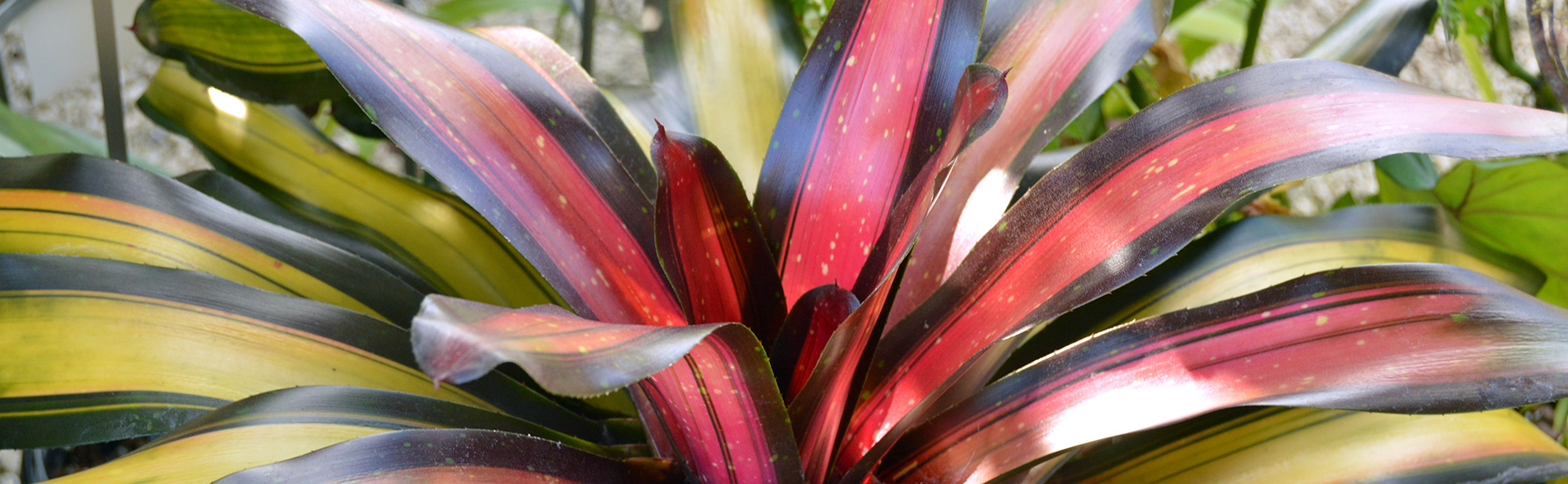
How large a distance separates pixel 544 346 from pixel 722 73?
41cm

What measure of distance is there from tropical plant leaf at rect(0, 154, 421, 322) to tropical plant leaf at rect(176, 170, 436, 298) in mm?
46

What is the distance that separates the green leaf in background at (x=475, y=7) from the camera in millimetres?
991

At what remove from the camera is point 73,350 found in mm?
440

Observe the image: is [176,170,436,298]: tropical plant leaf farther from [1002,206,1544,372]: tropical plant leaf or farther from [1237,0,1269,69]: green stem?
[1237,0,1269,69]: green stem

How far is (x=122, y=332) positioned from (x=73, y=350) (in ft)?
0.07

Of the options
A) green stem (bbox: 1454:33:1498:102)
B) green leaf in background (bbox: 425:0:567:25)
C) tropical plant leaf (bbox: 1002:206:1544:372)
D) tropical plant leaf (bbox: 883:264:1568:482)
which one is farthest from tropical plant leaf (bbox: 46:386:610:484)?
green stem (bbox: 1454:33:1498:102)

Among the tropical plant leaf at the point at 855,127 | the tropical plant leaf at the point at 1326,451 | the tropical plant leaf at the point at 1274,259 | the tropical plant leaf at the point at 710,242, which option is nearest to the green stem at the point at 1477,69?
the tropical plant leaf at the point at 1274,259

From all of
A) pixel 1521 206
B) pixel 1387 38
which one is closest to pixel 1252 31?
pixel 1387 38

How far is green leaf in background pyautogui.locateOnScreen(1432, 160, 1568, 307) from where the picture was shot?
2.06 ft

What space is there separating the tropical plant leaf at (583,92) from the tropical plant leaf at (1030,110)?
0.17 m

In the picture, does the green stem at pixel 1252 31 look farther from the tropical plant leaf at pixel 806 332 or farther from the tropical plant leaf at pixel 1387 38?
the tropical plant leaf at pixel 806 332

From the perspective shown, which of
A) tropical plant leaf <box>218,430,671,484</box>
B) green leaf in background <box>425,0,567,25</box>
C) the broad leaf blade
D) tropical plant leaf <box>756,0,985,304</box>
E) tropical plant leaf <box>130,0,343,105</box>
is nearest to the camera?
the broad leaf blade

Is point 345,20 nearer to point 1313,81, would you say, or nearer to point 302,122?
point 302,122

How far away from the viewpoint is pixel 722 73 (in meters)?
0.63
